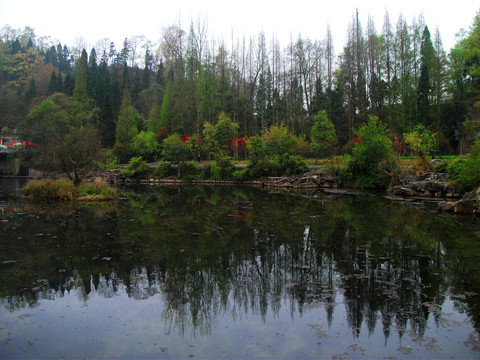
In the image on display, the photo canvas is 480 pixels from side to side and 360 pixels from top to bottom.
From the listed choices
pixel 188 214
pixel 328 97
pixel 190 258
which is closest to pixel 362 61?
pixel 328 97

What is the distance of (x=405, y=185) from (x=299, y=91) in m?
27.0

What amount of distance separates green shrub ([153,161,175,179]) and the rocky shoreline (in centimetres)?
76

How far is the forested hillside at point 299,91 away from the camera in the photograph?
34.2m

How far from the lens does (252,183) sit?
2817cm

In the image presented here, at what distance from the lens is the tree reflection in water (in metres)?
4.61

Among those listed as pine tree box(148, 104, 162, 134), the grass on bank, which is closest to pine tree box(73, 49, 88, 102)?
pine tree box(148, 104, 162, 134)

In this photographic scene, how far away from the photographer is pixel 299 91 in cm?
4306

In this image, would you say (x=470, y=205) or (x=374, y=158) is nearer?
(x=470, y=205)

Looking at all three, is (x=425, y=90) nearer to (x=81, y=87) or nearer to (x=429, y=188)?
(x=429, y=188)

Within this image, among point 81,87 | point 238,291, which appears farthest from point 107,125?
point 238,291

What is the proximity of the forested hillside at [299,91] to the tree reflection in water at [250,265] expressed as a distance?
77.9ft

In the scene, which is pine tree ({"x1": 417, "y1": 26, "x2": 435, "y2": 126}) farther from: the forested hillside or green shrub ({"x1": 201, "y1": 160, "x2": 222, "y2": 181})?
green shrub ({"x1": 201, "y1": 160, "x2": 222, "y2": 181})

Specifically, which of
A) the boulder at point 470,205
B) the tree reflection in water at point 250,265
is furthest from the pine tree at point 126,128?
the boulder at point 470,205

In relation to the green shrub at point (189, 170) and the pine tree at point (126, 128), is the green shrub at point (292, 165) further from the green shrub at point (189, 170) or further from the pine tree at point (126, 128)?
the pine tree at point (126, 128)
